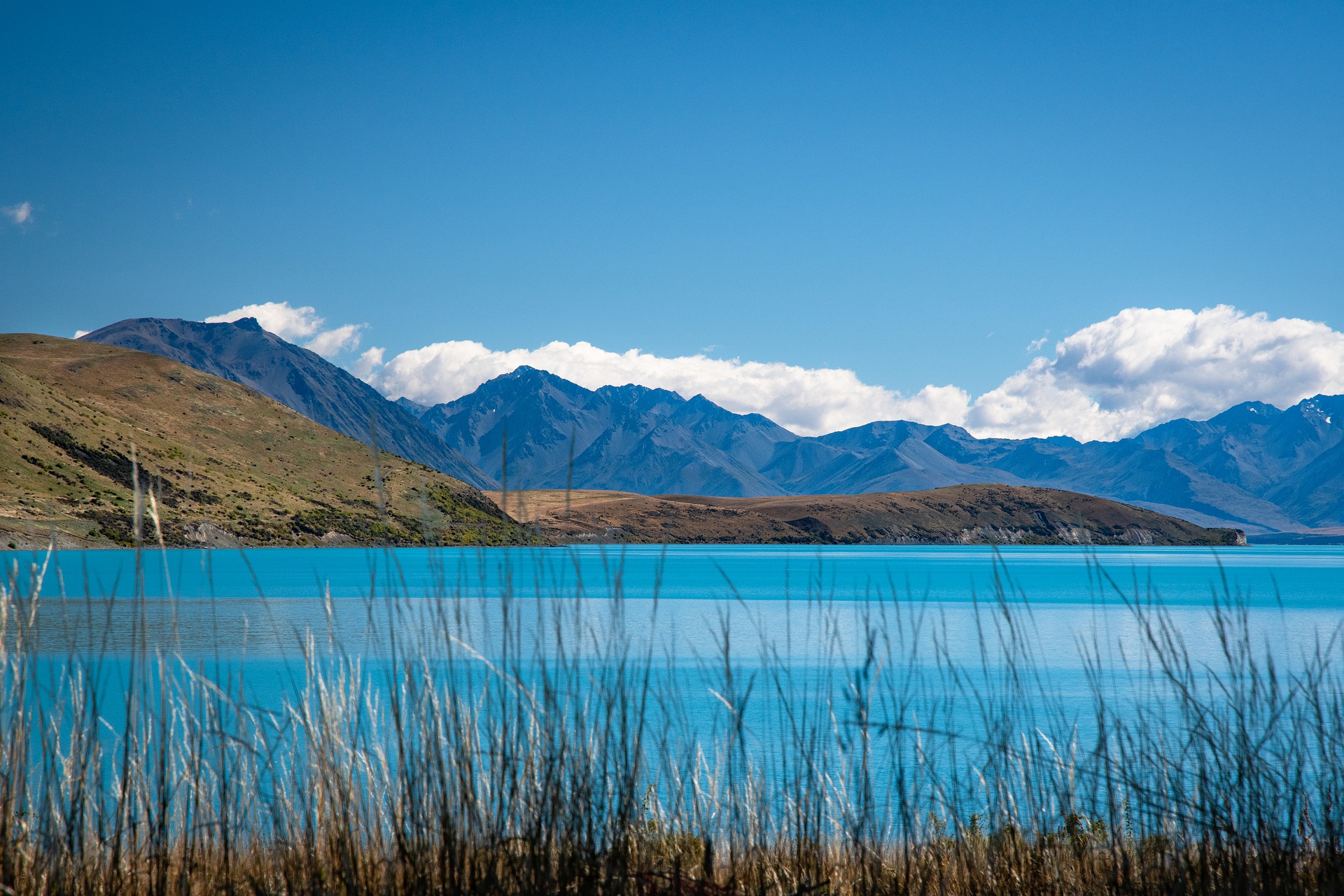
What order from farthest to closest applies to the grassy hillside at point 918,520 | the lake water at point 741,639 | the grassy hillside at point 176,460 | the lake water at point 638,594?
the grassy hillside at point 918,520
the grassy hillside at point 176,460
the lake water at point 638,594
the lake water at point 741,639

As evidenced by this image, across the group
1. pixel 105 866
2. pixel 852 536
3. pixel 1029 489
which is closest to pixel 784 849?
pixel 105 866

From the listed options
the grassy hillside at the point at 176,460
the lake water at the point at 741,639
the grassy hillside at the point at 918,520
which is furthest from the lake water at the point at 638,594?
the grassy hillside at the point at 918,520

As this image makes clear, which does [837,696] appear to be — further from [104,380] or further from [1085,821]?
[104,380]

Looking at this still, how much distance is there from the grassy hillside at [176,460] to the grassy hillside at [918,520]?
89.9 feet

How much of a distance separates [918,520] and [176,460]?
9810cm

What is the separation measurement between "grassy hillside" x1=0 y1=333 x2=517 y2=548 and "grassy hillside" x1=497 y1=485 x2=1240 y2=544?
27.4m

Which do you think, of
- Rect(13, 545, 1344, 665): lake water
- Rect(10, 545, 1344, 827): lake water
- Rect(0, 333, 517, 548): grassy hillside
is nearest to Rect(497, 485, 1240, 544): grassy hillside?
Rect(0, 333, 517, 548): grassy hillside

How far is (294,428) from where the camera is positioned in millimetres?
116812

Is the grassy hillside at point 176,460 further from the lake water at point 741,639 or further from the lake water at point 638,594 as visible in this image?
the lake water at point 741,639

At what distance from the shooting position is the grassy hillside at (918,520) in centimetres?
13375

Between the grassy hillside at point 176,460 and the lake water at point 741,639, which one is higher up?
the grassy hillside at point 176,460

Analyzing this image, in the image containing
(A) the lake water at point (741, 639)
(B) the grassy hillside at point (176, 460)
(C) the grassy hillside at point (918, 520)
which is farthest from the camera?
(C) the grassy hillside at point (918, 520)

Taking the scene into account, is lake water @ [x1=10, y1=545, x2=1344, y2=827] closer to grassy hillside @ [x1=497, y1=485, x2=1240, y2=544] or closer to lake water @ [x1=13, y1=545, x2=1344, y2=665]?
lake water @ [x1=13, y1=545, x2=1344, y2=665]

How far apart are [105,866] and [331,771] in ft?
2.66
